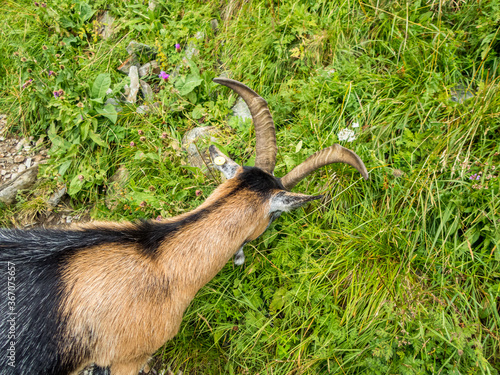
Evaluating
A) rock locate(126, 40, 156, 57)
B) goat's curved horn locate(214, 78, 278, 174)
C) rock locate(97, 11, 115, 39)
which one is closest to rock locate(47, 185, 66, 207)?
rock locate(126, 40, 156, 57)

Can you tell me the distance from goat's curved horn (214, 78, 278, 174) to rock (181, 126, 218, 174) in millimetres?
1099

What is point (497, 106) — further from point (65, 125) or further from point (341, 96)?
point (65, 125)

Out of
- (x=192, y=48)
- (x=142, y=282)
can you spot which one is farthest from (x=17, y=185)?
(x=192, y=48)

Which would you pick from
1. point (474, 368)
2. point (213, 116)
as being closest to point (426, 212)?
point (474, 368)

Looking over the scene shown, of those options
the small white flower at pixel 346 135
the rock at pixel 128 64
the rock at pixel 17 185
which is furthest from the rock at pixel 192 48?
the rock at pixel 17 185

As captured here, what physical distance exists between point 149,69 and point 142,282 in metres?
3.74

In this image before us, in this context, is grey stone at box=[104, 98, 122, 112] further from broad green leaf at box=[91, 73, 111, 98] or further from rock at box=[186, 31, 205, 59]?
rock at box=[186, 31, 205, 59]

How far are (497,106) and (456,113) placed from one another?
357 mm

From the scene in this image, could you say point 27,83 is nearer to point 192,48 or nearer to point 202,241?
point 192,48

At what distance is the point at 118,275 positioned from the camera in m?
2.90

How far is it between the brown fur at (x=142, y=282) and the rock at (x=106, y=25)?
13.7 feet

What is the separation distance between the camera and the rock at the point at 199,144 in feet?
14.4

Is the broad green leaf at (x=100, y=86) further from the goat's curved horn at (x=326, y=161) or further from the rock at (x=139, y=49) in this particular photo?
the goat's curved horn at (x=326, y=161)

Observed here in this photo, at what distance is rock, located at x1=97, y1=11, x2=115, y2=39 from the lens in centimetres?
564
